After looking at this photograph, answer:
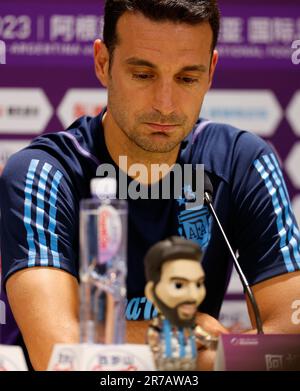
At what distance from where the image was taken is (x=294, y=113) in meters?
2.93

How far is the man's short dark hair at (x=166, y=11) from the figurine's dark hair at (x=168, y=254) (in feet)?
2.59

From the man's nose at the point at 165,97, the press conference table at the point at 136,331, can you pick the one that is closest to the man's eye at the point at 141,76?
the man's nose at the point at 165,97

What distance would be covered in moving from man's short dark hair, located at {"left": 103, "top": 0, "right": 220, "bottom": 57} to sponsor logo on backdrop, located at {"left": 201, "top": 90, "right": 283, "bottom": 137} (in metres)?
1.07

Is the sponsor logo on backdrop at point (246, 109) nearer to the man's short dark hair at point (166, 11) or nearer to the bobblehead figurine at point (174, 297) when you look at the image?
the man's short dark hair at point (166, 11)

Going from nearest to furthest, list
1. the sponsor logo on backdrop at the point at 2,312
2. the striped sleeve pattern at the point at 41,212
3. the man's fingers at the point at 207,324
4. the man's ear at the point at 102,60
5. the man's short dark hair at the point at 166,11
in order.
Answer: the man's fingers at the point at 207,324 < the striped sleeve pattern at the point at 41,212 < the man's short dark hair at the point at 166,11 < the man's ear at the point at 102,60 < the sponsor logo on backdrop at the point at 2,312

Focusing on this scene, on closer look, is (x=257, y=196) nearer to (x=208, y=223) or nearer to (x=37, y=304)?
(x=208, y=223)

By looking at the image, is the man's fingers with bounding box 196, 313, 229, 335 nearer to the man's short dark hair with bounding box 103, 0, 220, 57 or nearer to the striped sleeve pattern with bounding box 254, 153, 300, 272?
the striped sleeve pattern with bounding box 254, 153, 300, 272

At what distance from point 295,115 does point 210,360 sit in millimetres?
1943

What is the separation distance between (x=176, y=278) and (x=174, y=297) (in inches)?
1.0

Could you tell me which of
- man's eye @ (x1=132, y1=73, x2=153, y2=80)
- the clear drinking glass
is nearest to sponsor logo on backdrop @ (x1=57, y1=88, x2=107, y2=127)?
man's eye @ (x1=132, y1=73, x2=153, y2=80)

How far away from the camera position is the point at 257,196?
1.86 metres

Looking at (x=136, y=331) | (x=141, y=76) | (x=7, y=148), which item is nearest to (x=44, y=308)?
(x=136, y=331)

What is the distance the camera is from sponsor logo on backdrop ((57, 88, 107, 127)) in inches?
112

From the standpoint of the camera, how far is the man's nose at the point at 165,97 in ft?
5.31
